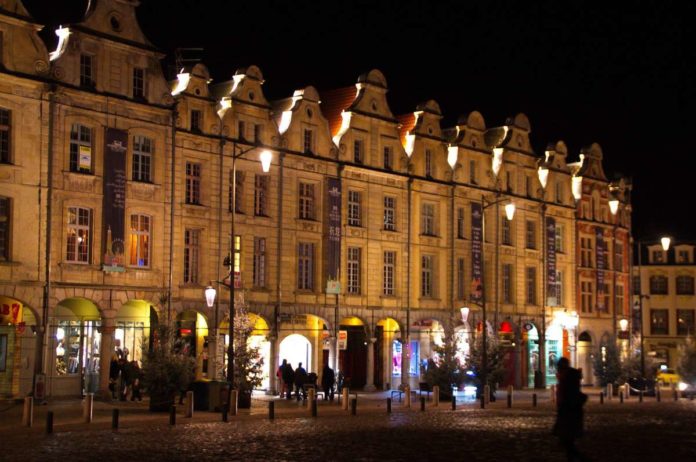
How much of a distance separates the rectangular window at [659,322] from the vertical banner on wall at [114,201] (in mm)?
59032

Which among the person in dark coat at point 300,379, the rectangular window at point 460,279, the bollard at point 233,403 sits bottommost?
the bollard at point 233,403

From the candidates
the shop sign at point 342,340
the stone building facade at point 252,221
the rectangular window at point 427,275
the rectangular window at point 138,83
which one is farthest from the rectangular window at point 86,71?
the rectangular window at point 427,275

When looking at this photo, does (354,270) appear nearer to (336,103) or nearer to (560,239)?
(336,103)

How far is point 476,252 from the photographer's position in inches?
2179

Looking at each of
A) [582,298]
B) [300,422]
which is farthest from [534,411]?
[582,298]

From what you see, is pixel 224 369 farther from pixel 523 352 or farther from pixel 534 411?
pixel 523 352

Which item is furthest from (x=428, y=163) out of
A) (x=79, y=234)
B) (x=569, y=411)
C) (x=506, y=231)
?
(x=569, y=411)

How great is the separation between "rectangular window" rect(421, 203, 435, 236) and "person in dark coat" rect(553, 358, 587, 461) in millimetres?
34983

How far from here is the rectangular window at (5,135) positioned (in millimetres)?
36906

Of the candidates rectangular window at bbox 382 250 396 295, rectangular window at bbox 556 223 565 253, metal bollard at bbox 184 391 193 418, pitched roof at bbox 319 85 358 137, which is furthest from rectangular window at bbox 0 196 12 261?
rectangular window at bbox 556 223 565 253

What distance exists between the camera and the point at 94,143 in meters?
39.3

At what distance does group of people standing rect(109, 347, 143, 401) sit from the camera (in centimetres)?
3778

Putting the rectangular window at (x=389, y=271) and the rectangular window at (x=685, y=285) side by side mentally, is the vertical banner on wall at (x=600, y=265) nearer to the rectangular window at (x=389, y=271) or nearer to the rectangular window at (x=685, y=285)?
the rectangular window at (x=389, y=271)

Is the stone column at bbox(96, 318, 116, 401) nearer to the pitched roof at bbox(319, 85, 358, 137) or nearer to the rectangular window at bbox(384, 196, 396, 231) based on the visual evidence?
the pitched roof at bbox(319, 85, 358, 137)
